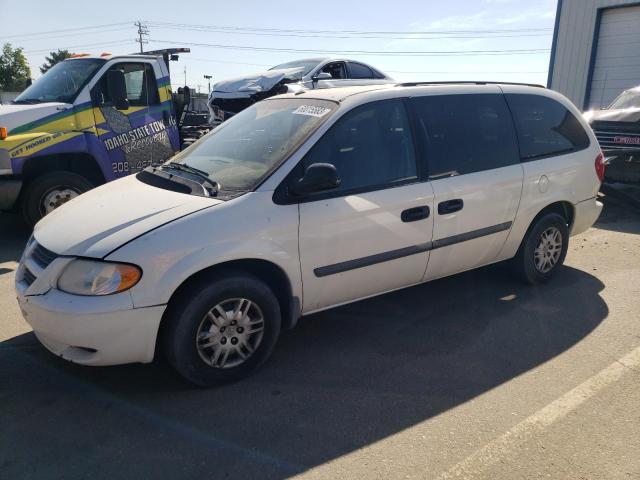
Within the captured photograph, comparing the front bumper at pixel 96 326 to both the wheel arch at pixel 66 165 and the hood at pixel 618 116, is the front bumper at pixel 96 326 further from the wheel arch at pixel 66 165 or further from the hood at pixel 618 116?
the hood at pixel 618 116

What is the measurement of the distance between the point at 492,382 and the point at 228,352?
163cm

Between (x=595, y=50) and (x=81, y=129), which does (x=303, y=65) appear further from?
(x=595, y=50)

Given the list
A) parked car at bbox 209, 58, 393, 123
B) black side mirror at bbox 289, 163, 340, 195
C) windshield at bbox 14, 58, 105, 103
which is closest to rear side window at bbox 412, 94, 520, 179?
black side mirror at bbox 289, 163, 340, 195

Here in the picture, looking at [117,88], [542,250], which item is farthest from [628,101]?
[117,88]

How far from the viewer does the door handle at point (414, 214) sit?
3561 mm

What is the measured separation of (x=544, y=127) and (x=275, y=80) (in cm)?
720

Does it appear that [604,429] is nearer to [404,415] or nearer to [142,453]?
[404,415]

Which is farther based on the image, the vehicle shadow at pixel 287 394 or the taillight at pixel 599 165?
the taillight at pixel 599 165

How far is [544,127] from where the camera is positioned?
4.54m

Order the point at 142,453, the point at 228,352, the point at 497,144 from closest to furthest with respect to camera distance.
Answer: the point at 142,453
the point at 228,352
the point at 497,144

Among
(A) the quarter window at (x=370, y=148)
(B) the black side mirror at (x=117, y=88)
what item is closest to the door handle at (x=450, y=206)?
(A) the quarter window at (x=370, y=148)

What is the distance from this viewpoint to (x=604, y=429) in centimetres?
274

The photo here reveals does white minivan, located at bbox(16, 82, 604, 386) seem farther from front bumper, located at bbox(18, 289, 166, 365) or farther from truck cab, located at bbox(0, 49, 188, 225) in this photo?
truck cab, located at bbox(0, 49, 188, 225)

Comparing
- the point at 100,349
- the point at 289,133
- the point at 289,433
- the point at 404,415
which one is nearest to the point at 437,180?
the point at 289,133
